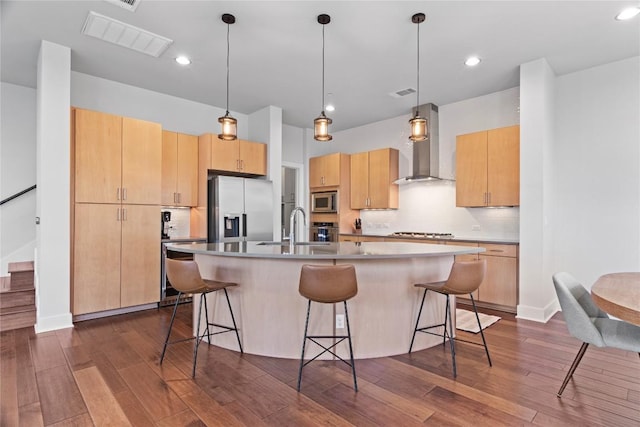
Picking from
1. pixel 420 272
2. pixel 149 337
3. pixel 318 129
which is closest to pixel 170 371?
pixel 149 337

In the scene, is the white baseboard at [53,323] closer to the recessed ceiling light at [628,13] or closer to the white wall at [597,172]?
the white wall at [597,172]

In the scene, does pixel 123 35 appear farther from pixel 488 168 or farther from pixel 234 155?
pixel 488 168

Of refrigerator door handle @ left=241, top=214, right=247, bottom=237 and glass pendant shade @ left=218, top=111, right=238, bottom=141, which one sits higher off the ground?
glass pendant shade @ left=218, top=111, right=238, bottom=141

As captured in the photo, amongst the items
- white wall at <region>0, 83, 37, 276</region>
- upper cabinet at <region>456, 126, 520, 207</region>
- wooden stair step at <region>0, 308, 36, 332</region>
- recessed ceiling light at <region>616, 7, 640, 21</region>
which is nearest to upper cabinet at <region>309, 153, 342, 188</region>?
upper cabinet at <region>456, 126, 520, 207</region>

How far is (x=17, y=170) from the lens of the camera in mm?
4148

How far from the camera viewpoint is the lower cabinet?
3703 millimetres

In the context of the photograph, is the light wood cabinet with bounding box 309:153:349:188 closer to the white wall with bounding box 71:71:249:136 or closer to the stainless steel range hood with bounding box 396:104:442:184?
the stainless steel range hood with bounding box 396:104:442:184

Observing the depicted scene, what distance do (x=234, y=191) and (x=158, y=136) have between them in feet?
4.04

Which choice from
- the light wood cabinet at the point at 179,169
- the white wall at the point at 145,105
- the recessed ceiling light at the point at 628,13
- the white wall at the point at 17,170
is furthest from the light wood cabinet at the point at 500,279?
the white wall at the point at 17,170

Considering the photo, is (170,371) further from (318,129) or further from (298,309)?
(318,129)

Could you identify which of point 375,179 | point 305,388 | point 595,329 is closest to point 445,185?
point 375,179

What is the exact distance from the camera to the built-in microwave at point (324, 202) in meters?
6.27

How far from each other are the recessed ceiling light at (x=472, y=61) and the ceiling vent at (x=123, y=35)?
3.28m

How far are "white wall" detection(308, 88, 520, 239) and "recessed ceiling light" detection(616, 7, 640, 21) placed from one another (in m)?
1.52
